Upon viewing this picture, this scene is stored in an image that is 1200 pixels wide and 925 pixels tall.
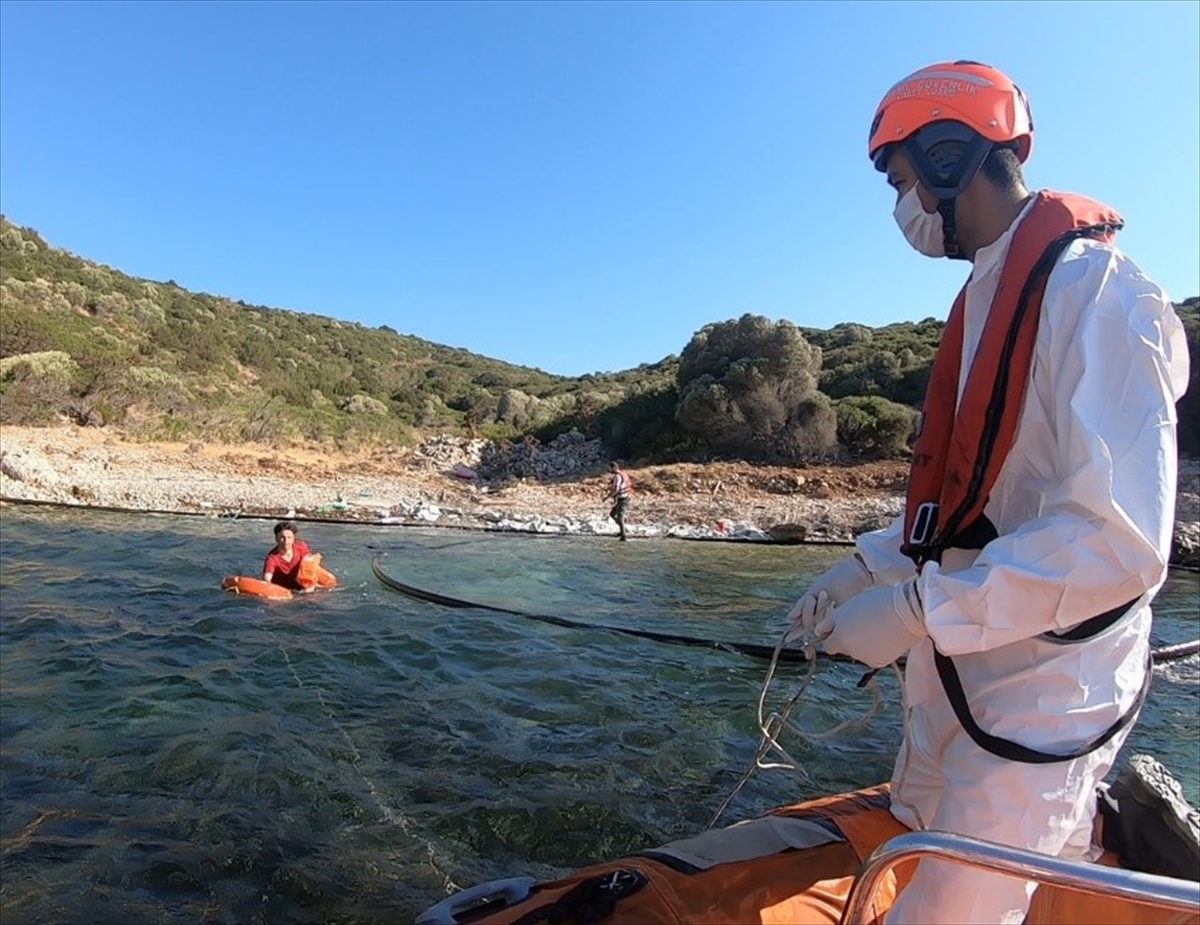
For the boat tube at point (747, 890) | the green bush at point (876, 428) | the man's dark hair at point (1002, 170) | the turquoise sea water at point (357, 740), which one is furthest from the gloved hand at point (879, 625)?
the green bush at point (876, 428)

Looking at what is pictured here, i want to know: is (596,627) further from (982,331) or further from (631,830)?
(982,331)

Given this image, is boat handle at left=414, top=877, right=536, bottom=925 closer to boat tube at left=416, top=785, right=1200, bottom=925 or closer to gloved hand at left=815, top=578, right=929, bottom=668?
boat tube at left=416, top=785, right=1200, bottom=925

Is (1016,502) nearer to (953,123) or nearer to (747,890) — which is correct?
(953,123)

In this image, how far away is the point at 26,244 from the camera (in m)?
41.4

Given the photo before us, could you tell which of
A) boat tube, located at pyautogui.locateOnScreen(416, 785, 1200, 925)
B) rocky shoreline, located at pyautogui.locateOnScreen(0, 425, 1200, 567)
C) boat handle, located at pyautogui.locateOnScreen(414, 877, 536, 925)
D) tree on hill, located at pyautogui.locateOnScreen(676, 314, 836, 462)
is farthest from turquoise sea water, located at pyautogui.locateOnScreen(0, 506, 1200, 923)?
tree on hill, located at pyautogui.locateOnScreen(676, 314, 836, 462)

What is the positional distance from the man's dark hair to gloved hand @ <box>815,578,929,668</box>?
101cm

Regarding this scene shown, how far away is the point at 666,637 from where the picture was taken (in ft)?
25.4

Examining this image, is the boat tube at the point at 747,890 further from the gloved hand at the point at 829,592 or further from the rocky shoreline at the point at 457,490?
the rocky shoreline at the point at 457,490

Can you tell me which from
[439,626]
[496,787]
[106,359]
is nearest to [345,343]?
[106,359]

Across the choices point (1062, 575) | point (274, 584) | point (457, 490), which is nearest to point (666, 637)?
point (274, 584)

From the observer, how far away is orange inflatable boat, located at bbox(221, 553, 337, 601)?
9.16 metres

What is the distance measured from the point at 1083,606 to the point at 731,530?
50.0 ft

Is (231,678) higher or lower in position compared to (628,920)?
lower

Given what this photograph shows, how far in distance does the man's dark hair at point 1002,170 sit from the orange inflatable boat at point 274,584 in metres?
8.91
